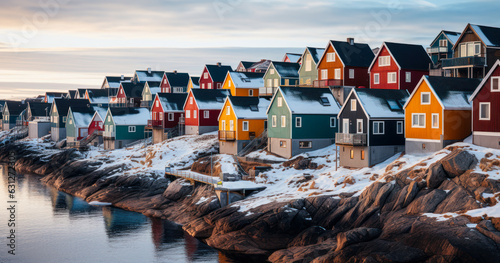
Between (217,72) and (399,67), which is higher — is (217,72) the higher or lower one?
the higher one

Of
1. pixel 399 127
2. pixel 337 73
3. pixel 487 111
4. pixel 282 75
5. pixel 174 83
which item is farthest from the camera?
pixel 174 83

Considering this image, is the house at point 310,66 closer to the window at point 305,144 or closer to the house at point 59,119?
the window at point 305,144

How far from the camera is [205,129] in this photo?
91312 mm

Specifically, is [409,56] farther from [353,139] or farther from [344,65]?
[353,139]

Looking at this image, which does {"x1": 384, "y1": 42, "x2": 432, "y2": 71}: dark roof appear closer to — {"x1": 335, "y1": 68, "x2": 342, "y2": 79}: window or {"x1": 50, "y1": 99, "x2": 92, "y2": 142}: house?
{"x1": 335, "y1": 68, "x2": 342, "y2": 79}: window

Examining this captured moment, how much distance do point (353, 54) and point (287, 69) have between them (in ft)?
53.5

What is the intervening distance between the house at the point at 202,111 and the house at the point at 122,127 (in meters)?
13.9

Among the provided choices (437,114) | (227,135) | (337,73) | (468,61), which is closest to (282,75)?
(337,73)

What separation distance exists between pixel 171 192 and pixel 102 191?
1223 centimetres

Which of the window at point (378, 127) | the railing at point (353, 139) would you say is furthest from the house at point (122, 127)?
the window at point (378, 127)

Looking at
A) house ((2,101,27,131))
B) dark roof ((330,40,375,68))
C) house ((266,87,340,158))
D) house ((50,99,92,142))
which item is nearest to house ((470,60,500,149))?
house ((266,87,340,158))

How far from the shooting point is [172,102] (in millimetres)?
99562

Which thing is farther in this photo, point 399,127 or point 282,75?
point 282,75

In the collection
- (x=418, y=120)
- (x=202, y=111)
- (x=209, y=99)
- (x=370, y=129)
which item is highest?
(x=209, y=99)
